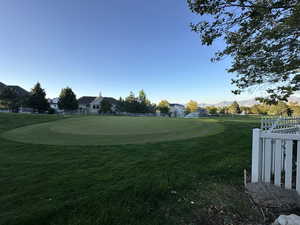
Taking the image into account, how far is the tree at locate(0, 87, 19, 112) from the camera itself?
2666cm

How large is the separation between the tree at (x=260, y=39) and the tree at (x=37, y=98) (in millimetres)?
34722

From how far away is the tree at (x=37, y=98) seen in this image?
2866 centimetres

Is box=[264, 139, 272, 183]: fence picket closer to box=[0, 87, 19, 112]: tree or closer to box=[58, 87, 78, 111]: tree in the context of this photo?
box=[58, 87, 78, 111]: tree

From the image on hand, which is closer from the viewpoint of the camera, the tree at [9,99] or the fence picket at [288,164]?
the fence picket at [288,164]

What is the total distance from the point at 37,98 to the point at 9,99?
4.84 metres

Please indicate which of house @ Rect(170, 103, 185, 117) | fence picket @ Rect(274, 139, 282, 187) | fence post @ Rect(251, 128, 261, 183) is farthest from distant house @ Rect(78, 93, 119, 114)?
fence picket @ Rect(274, 139, 282, 187)

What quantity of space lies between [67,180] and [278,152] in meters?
4.17

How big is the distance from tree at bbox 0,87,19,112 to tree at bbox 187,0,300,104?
1428 inches

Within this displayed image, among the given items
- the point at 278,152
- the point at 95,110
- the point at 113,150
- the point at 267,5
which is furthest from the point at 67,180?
the point at 95,110

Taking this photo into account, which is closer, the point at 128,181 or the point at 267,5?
the point at 267,5

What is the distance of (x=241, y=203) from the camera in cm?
227

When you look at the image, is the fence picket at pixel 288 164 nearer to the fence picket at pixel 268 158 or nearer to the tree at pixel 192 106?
the fence picket at pixel 268 158

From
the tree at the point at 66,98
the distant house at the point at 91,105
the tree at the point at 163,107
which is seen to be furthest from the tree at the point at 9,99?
the tree at the point at 163,107

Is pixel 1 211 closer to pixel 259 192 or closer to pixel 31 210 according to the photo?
pixel 31 210
